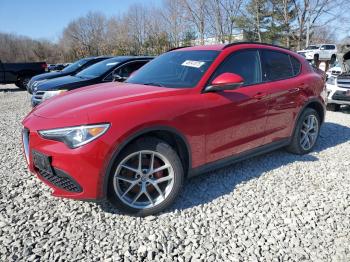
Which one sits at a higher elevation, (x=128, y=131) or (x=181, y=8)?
(x=181, y=8)

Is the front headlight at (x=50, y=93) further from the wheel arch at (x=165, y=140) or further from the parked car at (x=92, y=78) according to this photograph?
the wheel arch at (x=165, y=140)

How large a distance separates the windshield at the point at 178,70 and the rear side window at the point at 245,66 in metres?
0.18

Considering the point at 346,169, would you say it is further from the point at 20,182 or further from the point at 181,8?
the point at 181,8

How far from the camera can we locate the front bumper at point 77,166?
8.13 ft

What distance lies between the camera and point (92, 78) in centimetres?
678

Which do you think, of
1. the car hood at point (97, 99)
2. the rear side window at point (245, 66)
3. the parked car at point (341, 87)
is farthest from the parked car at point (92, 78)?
the parked car at point (341, 87)

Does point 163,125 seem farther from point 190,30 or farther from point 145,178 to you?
point 190,30

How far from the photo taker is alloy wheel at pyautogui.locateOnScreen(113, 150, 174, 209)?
9.10 feet

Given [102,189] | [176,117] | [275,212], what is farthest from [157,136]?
[275,212]

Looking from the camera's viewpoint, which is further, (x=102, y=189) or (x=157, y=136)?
(x=157, y=136)

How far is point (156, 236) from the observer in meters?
2.60

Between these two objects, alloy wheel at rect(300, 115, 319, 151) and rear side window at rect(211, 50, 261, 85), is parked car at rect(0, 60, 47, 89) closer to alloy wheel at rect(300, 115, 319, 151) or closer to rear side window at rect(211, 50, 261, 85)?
rear side window at rect(211, 50, 261, 85)

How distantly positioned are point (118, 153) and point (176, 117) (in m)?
0.67

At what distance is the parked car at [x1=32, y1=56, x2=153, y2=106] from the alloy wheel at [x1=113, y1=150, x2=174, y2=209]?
12.5 ft
